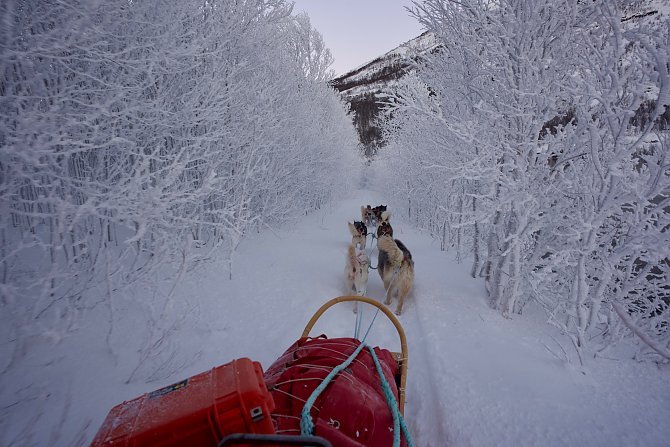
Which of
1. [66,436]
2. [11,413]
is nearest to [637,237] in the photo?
[66,436]

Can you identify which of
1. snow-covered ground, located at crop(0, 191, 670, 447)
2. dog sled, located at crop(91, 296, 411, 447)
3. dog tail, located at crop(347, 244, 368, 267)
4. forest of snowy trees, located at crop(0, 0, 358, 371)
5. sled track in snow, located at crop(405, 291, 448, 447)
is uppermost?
forest of snowy trees, located at crop(0, 0, 358, 371)

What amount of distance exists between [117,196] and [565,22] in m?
4.81

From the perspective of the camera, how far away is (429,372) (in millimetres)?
2857

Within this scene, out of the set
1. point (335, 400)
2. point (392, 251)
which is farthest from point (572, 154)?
point (335, 400)

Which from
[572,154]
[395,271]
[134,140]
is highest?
[134,140]

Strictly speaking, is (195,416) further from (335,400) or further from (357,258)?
(357,258)

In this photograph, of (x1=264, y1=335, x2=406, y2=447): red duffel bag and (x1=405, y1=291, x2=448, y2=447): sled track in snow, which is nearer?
(x1=264, y1=335, x2=406, y2=447): red duffel bag

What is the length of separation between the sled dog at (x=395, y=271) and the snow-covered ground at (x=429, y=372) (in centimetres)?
28

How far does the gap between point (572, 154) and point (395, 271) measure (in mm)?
2638

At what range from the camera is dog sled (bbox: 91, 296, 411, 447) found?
1081 mm

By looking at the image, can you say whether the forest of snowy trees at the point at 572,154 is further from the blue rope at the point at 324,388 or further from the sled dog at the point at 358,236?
the sled dog at the point at 358,236

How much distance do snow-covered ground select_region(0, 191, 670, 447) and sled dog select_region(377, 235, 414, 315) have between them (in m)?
0.28

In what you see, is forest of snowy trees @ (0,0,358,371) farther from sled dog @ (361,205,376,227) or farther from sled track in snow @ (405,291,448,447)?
sled dog @ (361,205,376,227)

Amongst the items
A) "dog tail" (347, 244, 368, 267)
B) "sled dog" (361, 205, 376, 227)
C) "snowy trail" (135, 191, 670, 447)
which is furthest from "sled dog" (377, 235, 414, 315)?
"sled dog" (361, 205, 376, 227)
